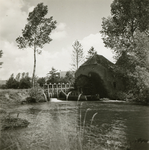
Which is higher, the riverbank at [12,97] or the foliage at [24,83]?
the foliage at [24,83]

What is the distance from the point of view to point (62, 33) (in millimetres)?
11195

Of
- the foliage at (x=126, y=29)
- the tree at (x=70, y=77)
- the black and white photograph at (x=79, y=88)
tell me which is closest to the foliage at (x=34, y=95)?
the black and white photograph at (x=79, y=88)

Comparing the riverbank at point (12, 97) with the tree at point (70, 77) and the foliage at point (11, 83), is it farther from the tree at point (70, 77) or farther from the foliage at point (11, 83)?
the tree at point (70, 77)

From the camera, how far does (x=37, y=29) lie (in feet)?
84.5

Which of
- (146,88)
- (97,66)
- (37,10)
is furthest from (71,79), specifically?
(146,88)

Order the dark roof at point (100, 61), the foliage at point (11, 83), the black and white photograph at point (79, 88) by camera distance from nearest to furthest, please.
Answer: the black and white photograph at point (79, 88) < the foliage at point (11, 83) < the dark roof at point (100, 61)

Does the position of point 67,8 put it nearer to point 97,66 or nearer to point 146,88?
point 146,88

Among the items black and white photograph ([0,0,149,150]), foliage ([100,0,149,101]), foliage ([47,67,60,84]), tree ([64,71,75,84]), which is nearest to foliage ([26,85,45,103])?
black and white photograph ([0,0,149,150])

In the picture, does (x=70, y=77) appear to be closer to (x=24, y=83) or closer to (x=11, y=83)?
(x=24, y=83)

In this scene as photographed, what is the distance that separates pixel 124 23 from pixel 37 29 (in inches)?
515

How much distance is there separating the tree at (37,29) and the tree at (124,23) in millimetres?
8586

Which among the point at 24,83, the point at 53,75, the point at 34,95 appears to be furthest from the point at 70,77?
the point at 34,95

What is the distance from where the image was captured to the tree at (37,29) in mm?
24000

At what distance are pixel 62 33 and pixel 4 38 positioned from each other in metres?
4.31
